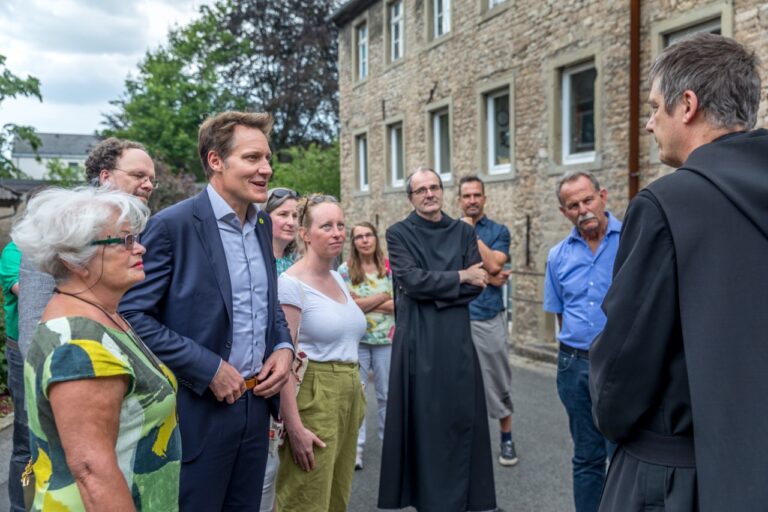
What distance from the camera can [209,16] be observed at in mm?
36094

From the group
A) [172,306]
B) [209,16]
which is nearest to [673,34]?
[172,306]

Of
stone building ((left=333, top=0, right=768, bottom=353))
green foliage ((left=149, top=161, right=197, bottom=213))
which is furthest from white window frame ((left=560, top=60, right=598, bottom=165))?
green foliage ((left=149, top=161, right=197, bottom=213))

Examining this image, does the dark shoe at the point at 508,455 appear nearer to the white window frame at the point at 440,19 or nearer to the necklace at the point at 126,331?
the necklace at the point at 126,331

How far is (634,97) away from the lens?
1002cm

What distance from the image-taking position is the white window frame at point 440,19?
51.1 feet

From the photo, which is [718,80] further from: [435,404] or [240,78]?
[240,78]

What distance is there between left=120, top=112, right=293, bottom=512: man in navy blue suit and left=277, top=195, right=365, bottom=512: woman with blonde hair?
45cm

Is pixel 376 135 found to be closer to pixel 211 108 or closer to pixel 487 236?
pixel 487 236

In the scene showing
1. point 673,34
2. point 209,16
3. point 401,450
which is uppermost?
point 209,16

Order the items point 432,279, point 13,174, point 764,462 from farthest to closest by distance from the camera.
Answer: point 13,174 → point 432,279 → point 764,462

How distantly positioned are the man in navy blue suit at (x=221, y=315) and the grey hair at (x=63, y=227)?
0.57 metres

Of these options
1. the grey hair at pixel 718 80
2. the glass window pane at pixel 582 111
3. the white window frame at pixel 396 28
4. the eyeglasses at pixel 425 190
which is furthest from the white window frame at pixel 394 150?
the grey hair at pixel 718 80

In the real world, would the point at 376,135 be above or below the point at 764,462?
above

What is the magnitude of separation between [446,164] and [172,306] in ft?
44.7
